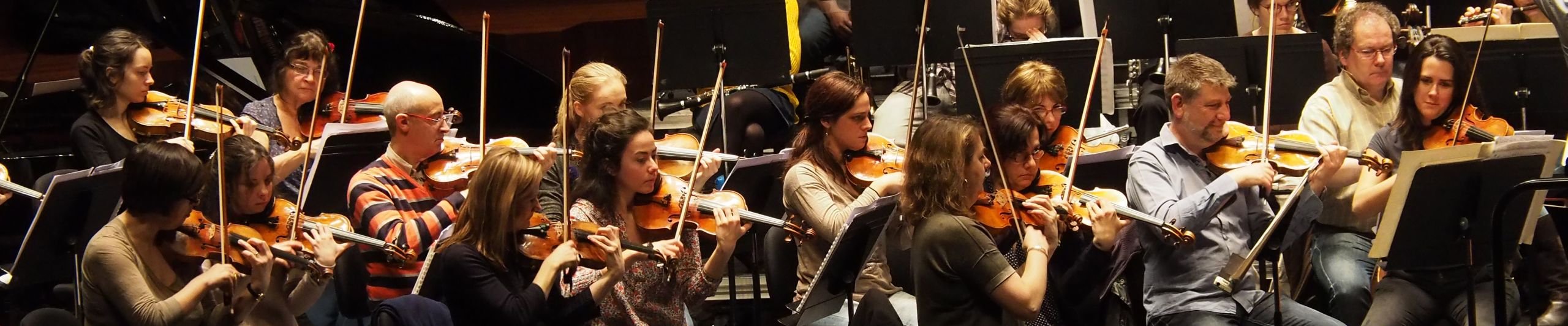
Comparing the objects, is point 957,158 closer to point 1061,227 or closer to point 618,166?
point 1061,227

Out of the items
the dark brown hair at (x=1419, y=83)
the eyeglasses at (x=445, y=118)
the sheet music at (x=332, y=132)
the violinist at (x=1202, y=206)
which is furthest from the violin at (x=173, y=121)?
the dark brown hair at (x=1419, y=83)

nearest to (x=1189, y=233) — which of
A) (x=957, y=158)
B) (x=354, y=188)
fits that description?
(x=957, y=158)

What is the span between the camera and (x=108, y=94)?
4.05 m

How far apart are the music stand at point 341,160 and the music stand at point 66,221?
492 mm

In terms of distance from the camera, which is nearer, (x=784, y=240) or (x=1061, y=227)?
(x=1061, y=227)

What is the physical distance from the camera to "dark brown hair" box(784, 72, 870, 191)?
3.85 meters

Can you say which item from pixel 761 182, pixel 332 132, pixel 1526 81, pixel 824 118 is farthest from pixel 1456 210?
pixel 332 132

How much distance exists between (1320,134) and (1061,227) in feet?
4.26

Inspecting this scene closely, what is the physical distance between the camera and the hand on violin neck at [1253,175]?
3.50 metres

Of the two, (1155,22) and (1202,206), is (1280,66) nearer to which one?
(1155,22)

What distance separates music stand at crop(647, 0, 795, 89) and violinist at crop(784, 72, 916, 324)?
77 cm

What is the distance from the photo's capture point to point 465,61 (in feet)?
16.8

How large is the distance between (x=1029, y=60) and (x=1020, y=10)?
683 millimetres

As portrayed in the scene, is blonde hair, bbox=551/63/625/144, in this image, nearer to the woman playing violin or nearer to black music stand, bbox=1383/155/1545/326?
the woman playing violin
